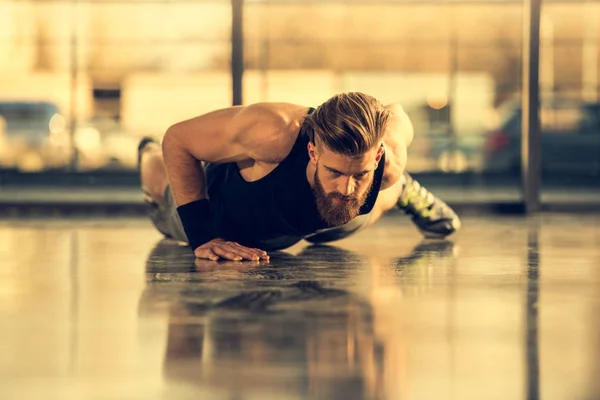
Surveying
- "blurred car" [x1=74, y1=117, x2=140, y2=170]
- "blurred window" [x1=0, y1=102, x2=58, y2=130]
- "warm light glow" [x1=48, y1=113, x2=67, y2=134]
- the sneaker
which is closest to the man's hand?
the sneaker

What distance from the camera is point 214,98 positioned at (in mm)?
12273

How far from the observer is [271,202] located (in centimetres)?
283

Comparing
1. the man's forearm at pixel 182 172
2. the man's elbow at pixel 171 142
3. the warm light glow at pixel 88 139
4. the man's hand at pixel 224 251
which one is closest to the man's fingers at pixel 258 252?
the man's hand at pixel 224 251

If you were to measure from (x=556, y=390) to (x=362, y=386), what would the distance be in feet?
0.85

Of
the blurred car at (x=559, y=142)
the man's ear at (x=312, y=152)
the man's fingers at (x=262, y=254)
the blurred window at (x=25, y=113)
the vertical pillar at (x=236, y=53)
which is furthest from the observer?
the blurred window at (x=25, y=113)

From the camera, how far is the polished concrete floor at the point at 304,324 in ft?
4.85

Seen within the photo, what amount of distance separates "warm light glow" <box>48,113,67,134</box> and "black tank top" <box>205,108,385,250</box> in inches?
399

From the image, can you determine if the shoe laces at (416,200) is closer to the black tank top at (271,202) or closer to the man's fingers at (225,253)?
the black tank top at (271,202)

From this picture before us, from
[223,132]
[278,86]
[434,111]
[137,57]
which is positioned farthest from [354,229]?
[137,57]

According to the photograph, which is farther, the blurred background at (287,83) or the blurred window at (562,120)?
the blurred window at (562,120)

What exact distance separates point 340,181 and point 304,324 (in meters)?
0.67

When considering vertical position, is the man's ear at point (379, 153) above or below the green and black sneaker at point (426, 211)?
above

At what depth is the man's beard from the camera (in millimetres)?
2619

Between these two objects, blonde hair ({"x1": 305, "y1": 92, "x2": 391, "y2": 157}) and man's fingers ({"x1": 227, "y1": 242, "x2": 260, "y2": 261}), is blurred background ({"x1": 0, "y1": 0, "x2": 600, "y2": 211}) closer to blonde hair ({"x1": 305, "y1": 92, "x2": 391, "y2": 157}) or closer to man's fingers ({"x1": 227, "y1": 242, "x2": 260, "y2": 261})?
man's fingers ({"x1": 227, "y1": 242, "x2": 260, "y2": 261})
